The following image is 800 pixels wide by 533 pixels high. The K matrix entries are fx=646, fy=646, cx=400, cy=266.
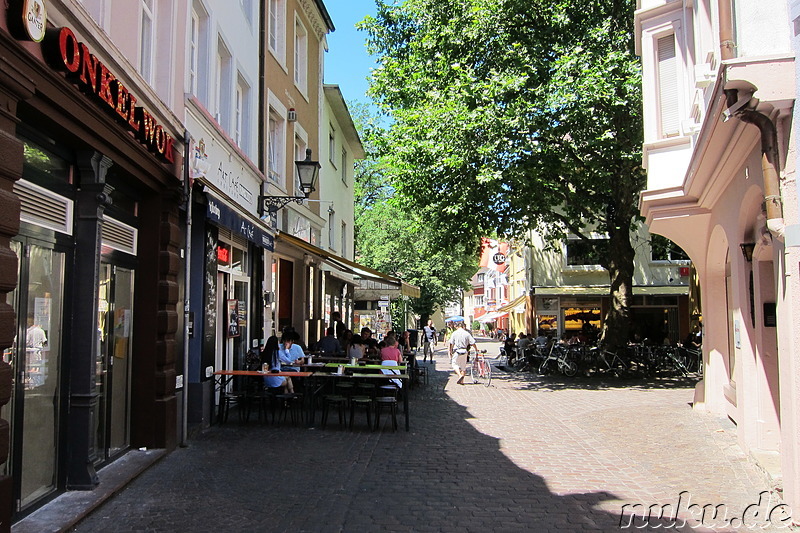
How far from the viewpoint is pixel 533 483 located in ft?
22.4

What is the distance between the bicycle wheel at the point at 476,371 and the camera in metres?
18.3

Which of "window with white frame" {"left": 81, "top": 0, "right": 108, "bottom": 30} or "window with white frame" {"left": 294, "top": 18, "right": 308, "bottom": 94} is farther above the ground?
"window with white frame" {"left": 294, "top": 18, "right": 308, "bottom": 94}

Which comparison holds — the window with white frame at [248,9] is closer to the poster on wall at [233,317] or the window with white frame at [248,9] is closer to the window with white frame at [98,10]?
the poster on wall at [233,317]

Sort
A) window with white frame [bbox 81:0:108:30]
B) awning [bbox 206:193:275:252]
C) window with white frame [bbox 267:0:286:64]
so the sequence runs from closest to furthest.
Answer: window with white frame [bbox 81:0:108:30] < awning [bbox 206:193:275:252] < window with white frame [bbox 267:0:286:64]

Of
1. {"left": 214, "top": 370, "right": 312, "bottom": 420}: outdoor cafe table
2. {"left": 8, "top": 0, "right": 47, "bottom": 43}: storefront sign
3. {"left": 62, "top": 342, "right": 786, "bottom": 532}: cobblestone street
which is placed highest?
{"left": 8, "top": 0, "right": 47, "bottom": 43}: storefront sign

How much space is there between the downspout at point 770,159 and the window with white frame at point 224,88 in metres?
8.02

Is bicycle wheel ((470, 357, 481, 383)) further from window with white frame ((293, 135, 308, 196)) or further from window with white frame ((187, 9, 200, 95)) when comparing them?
window with white frame ((187, 9, 200, 95))

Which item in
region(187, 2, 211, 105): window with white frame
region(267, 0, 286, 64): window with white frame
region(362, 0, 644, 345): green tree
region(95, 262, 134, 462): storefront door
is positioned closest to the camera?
region(95, 262, 134, 462): storefront door

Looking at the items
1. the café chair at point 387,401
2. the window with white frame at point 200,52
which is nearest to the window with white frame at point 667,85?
the café chair at point 387,401

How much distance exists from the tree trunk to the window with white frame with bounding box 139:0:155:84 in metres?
14.2

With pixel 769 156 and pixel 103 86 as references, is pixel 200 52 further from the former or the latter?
pixel 769 156

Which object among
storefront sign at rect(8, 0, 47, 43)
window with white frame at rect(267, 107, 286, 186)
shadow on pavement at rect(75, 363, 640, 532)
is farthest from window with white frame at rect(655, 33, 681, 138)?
storefront sign at rect(8, 0, 47, 43)

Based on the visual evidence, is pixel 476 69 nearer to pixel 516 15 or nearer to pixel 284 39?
pixel 516 15

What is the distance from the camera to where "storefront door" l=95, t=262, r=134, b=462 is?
22.4ft
